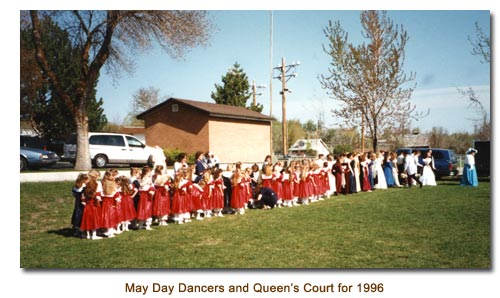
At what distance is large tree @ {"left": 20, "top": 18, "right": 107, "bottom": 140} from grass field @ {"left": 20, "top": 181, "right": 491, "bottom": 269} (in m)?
1.65

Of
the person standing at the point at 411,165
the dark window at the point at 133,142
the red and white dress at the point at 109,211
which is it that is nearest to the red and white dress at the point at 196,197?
the red and white dress at the point at 109,211

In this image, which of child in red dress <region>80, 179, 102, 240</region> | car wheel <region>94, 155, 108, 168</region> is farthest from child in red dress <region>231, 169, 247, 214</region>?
car wheel <region>94, 155, 108, 168</region>

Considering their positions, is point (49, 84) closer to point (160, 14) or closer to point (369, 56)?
point (160, 14)

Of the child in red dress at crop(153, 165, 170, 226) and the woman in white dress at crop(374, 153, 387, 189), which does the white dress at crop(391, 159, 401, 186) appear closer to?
the woman in white dress at crop(374, 153, 387, 189)

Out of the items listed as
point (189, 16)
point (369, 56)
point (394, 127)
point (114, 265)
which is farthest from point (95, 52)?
point (394, 127)

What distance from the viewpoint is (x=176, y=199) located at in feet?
25.2

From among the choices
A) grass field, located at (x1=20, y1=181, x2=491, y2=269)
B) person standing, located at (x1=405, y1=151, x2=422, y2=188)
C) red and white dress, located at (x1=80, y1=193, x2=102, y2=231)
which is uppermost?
person standing, located at (x1=405, y1=151, x2=422, y2=188)

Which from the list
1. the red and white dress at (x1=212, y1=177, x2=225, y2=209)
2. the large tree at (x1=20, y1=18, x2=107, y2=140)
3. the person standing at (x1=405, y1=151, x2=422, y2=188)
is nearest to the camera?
the large tree at (x1=20, y1=18, x2=107, y2=140)

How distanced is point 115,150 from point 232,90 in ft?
50.1

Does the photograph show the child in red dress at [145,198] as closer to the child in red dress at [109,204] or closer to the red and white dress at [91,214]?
the child in red dress at [109,204]

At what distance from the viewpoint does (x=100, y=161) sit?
14.4m

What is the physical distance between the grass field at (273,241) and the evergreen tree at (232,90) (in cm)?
2097

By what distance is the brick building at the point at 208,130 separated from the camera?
17422mm

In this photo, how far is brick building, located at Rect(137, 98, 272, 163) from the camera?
57.2ft
